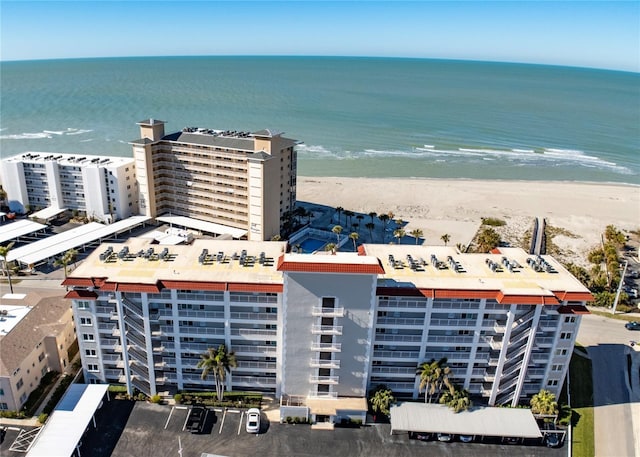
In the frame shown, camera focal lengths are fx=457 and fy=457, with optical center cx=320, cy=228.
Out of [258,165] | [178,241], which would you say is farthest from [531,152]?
Answer: [178,241]

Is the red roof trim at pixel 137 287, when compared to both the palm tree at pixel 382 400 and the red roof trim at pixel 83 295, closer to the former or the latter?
the red roof trim at pixel 83 295

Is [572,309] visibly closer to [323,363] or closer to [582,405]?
[582,405]

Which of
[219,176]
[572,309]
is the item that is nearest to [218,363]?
[572,309]

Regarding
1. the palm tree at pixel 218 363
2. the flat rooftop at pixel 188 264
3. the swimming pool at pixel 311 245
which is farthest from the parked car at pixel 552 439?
the swimming pool at pixel 311 245

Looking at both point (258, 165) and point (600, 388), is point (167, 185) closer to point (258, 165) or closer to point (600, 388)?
point (258, 165)

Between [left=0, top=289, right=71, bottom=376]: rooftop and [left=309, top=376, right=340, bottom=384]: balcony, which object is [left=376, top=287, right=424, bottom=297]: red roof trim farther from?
[left=0, top=289, right=71, bottom=376]: rooftop

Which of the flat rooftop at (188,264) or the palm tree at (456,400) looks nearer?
the flat rooftop at (188,264)

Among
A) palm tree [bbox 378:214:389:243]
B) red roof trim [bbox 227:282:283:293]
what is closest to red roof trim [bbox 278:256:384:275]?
red roof trim [bbox 227:282:283:293]
